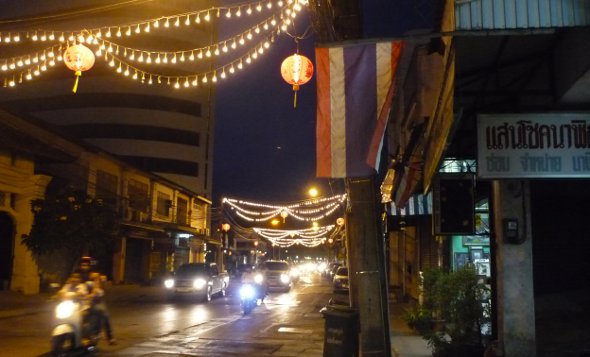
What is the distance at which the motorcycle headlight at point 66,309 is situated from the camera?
464 inches

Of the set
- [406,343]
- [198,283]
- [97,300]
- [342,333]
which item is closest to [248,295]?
[198,283]

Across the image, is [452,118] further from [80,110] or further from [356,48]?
[80,110]

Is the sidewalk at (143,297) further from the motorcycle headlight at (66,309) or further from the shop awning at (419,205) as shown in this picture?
the motorcycle headlight at (66,309)

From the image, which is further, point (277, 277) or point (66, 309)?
point (277, 277)

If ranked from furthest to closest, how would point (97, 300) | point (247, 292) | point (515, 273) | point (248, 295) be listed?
1. point (247, 292)
2. point (248, 295)
3. point (97, 300)
4. point (515, 273)

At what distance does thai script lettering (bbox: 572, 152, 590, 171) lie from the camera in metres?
7.89

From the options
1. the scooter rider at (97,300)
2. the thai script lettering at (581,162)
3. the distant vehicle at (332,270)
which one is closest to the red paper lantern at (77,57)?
the scooter rider at (97,300)

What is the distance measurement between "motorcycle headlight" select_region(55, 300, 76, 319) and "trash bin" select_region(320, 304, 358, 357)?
523 cm

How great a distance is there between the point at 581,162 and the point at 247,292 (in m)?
16.0

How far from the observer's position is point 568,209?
35.0ft

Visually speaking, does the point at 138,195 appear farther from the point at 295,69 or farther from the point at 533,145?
the point at 533,145

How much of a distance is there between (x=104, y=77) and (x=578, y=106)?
62.5m

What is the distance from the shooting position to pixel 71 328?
11.7 metres

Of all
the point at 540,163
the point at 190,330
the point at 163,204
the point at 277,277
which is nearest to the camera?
the point at 540,163
